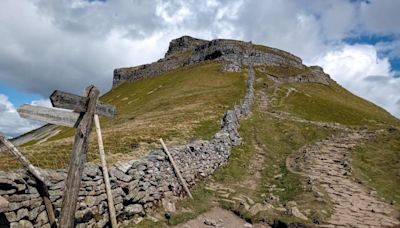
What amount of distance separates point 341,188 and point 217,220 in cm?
928

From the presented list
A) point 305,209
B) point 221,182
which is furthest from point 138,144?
point 305,209

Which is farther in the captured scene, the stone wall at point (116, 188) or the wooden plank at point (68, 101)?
the stone wall at point (116, 188)

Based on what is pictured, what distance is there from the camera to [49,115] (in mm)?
11977

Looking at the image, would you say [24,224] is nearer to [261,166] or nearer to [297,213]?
[297,213]

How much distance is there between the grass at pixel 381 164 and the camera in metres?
24.8

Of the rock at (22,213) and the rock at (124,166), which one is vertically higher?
the rock at (124,166)

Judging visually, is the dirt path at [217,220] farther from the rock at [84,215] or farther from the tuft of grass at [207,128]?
the tuft of grass at [207,128]

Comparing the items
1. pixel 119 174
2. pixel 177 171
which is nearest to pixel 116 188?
pixel 119 174

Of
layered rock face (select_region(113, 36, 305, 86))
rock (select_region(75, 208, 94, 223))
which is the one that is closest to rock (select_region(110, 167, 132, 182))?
rock (select_region(75, 208, 94, 223))

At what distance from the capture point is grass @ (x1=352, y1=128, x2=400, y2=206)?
2478 cm

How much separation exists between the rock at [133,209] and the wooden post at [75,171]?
5.45m

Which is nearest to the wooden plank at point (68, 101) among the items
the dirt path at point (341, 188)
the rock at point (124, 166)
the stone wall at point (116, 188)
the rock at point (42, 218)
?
the stone wall at point (116, 188)

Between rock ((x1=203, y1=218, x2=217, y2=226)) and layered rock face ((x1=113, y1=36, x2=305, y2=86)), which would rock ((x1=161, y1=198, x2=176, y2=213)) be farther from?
layered rock face ((x1=113, y1=36, x2=305, y2=86))

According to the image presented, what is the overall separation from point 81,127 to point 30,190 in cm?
327
